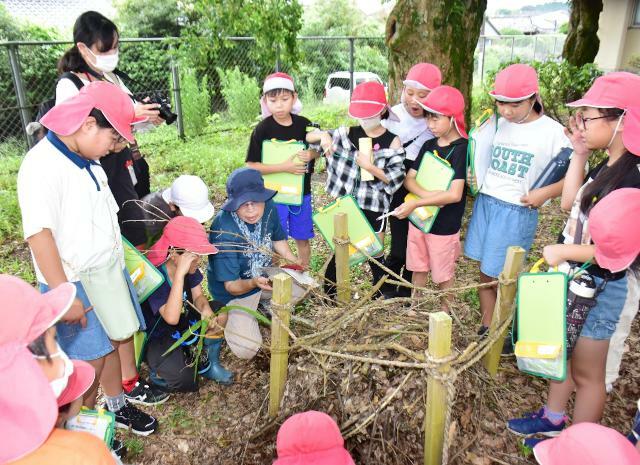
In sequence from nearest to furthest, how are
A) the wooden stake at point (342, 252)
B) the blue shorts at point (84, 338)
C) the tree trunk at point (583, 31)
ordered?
the blue shorts at point (84, 338), the wooden stake at point (342, 252), the tree trunk at point (583, 31)

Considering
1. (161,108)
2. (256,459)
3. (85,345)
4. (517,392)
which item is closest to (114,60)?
(161,108)

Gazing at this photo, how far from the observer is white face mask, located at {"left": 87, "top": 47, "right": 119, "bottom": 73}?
2.54 m

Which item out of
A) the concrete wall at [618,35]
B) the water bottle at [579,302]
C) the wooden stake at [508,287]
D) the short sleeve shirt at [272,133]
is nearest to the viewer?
the water bottle at [579,302]

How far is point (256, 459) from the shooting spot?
226 cm

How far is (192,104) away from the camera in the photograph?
8117mm

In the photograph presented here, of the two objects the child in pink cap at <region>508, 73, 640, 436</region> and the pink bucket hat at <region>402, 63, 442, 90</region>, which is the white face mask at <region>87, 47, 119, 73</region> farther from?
the child in pink cap at <region>508, 73, 640, 436</region>

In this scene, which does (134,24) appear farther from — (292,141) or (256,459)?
(256,459)

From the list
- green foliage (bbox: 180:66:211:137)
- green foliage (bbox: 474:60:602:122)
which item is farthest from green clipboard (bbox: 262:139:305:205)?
green foliage (bbox: 180:66:211:137)

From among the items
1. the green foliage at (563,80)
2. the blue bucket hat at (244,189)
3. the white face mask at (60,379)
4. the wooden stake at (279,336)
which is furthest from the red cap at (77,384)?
the green foliage at (563,80)

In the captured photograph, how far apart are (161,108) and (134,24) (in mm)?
12405

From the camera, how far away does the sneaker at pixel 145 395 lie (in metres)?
2.65

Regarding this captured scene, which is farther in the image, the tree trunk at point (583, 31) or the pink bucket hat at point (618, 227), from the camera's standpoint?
the tree trunk at point (583, 31)

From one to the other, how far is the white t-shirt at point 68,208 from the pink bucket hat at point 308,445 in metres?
1.07

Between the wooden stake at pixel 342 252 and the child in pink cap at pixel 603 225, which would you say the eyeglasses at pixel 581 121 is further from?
the wooden stake at pixel 342 252
